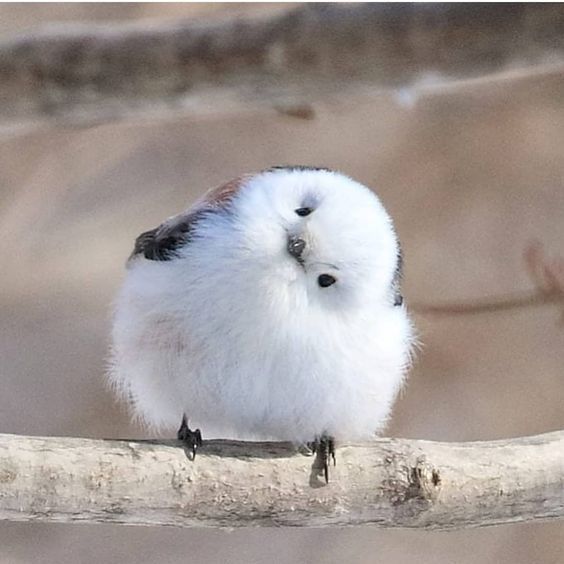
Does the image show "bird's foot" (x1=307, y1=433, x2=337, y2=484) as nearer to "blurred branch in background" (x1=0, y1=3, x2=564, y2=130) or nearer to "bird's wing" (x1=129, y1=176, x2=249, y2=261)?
"bird's wing" (x1=129, y1=176, x2=249, y2=261)

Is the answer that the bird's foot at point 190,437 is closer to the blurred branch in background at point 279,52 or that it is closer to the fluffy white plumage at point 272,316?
the fluffy white plumage at point 272,316

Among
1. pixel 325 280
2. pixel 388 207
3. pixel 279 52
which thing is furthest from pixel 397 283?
pixel 388 207

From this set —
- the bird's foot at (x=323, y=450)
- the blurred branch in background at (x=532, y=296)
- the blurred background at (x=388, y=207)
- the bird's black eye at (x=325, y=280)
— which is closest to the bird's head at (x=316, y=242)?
the bird's black eye at (x=325, y=280)

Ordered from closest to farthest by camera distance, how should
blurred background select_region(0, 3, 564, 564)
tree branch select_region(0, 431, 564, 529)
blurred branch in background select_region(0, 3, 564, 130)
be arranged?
1. tree branch select_region(0, 431, 564, 529)
2. blurred branch in background select_region(0, 3, 564, 130)
3. blurred background select_region(0, 3, 564, 564)

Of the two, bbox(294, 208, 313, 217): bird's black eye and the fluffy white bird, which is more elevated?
bbox(294, 208, 313, 217): bird's black eye

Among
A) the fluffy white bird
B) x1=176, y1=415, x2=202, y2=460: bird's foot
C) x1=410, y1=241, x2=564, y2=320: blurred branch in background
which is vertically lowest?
x1=176, y1=415, x2=202, y2=460: bird's foot

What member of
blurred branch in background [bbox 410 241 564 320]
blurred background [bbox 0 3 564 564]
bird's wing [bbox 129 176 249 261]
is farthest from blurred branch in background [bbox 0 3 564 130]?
blurred branch in background [bbox 410 241 564 320]

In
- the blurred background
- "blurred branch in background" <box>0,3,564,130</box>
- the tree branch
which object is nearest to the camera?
the tree branch

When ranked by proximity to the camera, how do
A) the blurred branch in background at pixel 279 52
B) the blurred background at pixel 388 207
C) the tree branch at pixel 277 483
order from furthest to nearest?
the blurred background at pixel 388 207 < the blurred branch in background at pixel 279 52 < the tree branch at pixel 277 483
